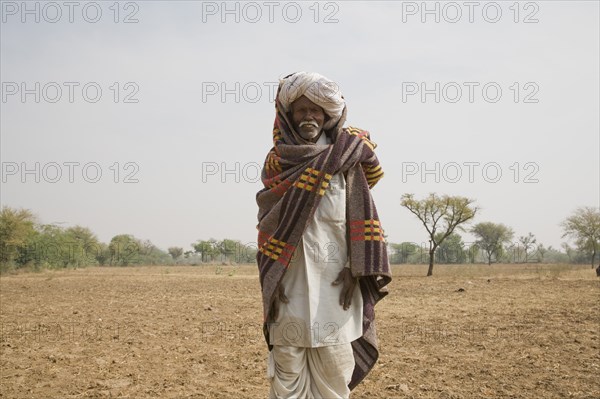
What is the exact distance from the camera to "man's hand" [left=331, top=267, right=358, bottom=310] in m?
2.98

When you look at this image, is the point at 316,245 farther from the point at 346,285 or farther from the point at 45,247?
the point at 45,247

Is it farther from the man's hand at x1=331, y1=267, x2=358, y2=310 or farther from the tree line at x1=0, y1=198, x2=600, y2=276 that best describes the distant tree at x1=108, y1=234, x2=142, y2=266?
the man's hand at x1=331, y1=267, x2=358, y2=310

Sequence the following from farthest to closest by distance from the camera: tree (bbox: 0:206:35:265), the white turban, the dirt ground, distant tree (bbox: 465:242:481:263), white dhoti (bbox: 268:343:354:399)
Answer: distant tree (bbox: 465:242:481:263), tree (bbox: 0:206:35:265), the dirt ground, the white turban, white dhoti (bbox: 268:343:354:399)

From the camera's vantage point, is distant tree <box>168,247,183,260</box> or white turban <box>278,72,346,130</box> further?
distant tree <box>168,247,183,260</box>

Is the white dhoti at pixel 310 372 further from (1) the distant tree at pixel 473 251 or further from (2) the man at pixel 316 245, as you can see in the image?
(1) the distant tree at pixel 473 251

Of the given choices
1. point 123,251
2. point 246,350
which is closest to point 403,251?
point 123,251

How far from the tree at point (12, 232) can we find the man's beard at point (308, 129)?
28.3 metres

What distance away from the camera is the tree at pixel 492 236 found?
5569 cm

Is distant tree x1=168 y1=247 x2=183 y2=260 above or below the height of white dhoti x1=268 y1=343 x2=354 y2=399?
below

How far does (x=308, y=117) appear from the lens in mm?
3041

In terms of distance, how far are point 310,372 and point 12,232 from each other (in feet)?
94.5

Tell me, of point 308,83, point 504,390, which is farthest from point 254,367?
point 308,83

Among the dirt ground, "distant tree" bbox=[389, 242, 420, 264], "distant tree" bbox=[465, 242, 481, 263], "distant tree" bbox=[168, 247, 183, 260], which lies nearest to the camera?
the dirt ground

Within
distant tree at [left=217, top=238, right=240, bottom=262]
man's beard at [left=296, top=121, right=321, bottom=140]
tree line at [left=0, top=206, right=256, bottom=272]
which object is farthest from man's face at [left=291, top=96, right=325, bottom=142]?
distant tree at [left=217, top=238, right=240, bottom=262]
